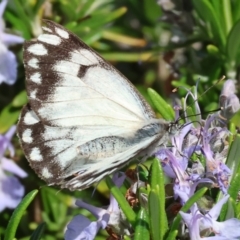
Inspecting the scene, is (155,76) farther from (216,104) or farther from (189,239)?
(189,239)

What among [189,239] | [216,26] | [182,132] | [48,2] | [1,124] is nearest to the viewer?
[189,239]

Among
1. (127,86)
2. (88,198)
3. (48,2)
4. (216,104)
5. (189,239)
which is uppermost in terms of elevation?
(48,2)

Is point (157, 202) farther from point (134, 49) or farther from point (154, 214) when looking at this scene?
point (134, 49)

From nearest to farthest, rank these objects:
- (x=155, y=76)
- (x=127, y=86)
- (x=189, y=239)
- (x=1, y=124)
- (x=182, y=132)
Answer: (x=189, y=239) < (x=182, y=132) < (x=127, y=86) < (x=1, y=124) < (x=155, y=76)

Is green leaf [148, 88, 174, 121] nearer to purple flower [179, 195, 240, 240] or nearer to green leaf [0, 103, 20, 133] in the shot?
purple flower [179, 195, 240, 240]

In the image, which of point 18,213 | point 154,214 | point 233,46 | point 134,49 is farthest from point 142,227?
point 134,49

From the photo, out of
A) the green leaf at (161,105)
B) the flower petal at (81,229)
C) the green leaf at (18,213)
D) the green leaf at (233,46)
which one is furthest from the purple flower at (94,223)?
the green leaf at (233,46)

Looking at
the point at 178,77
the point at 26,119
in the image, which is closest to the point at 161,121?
the point at 26,119
